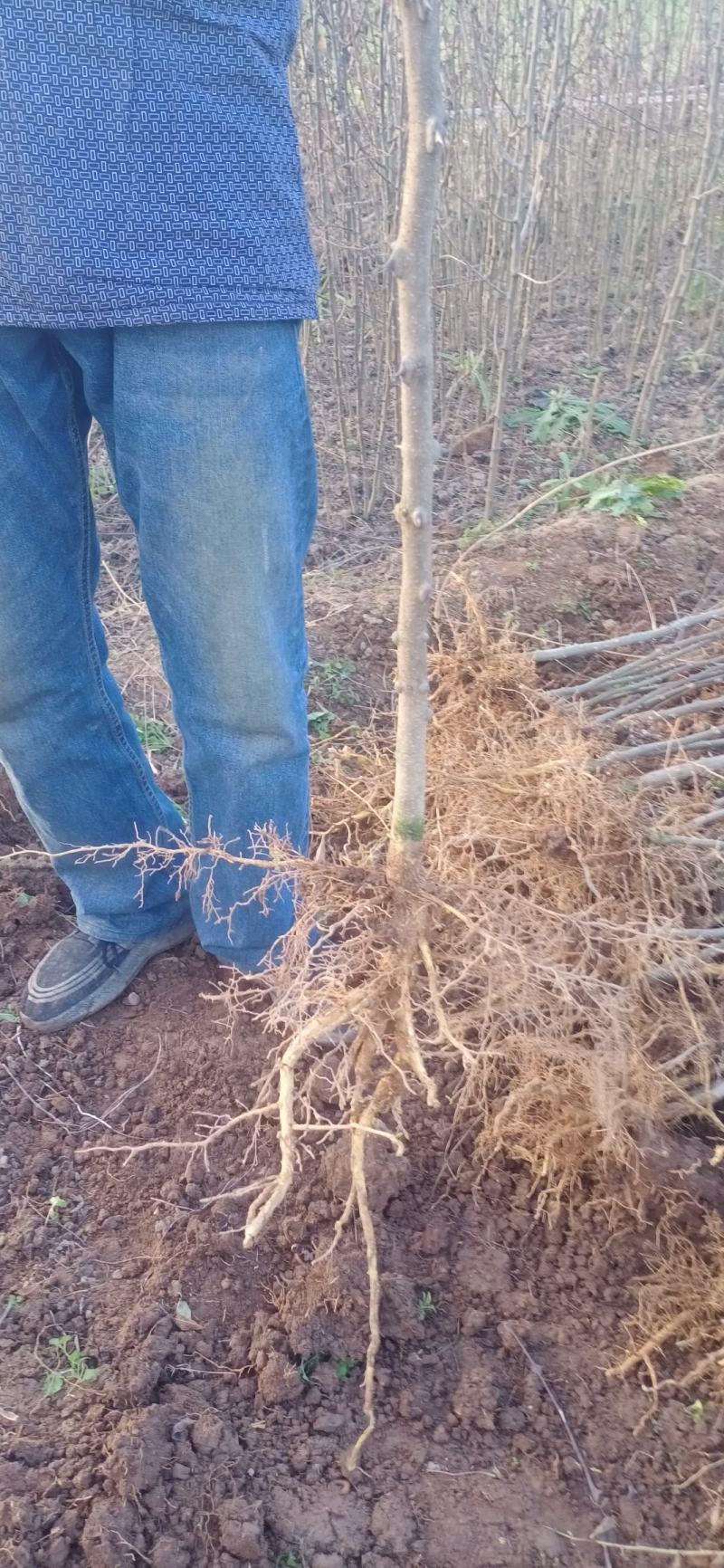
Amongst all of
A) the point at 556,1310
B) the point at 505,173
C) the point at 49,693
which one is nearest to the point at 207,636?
the point at 49,693

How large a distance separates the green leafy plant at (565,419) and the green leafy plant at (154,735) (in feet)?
7.53

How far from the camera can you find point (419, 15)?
0.78m

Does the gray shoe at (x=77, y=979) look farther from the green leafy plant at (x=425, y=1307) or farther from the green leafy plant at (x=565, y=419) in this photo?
the green leafy plant at (x=565, y=419)

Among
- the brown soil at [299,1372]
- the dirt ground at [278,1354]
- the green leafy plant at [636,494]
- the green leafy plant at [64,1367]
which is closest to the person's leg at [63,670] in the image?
the dirt ground at [278,1354]

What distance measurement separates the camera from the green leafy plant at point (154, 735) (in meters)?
2.34

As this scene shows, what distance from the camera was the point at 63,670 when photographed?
5.01 ft

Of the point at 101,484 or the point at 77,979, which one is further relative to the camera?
the point at 101,484

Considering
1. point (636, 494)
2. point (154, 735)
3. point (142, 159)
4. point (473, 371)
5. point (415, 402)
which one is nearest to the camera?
point (415, 402)

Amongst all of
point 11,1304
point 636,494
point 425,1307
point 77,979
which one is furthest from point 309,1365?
point 636,494

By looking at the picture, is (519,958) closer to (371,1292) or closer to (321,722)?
(371,1292)

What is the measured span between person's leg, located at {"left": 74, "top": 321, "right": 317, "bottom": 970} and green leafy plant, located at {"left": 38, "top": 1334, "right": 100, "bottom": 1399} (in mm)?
626

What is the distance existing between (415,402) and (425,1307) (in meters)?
1.12

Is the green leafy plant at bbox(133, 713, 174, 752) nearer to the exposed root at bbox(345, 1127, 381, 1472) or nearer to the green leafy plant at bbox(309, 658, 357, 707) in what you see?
the green leafy plant at bbox(309, 658, 357, 707)

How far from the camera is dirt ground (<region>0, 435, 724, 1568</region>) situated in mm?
1164
